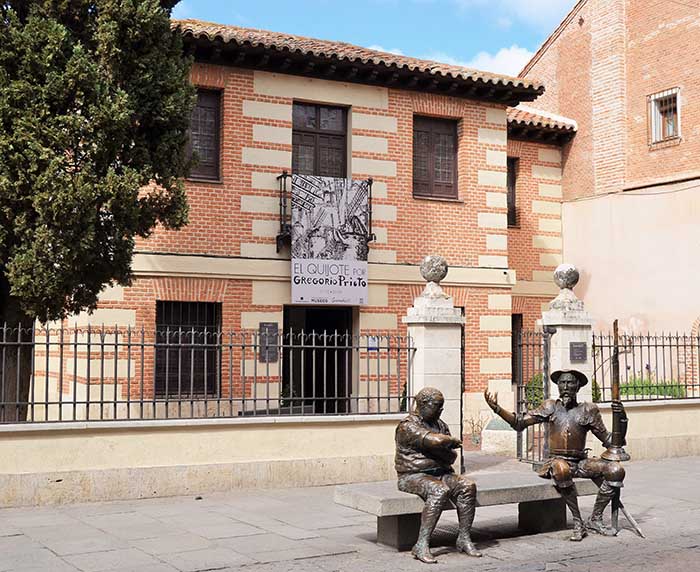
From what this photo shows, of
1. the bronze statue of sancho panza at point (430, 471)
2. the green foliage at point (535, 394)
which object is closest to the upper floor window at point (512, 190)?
the green foliage at point (535, 394)

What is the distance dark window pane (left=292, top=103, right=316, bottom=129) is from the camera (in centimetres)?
1543

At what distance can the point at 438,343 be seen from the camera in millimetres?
11094

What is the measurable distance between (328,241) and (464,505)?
8.32 m

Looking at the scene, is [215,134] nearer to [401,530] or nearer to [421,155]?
[421,155]

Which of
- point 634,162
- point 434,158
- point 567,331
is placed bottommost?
point 567,331

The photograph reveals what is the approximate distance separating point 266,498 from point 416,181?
811 centimetres

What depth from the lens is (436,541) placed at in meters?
7.64

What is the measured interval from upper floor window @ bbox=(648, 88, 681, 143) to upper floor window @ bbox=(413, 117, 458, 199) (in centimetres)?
509

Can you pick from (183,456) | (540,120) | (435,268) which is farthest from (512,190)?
(183,456)

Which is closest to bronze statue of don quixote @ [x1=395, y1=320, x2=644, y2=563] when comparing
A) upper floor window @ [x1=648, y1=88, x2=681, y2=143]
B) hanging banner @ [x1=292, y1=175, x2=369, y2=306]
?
hanging banner @ [x1=292, y1=175, x2=369, y2=306]

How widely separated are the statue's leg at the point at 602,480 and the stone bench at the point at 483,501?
0.19 m

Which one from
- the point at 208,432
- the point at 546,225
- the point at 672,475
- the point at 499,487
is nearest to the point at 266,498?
the point at 208,432

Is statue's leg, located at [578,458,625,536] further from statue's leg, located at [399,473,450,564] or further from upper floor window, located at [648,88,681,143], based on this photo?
upper floor window, located at [648,88,681,143]

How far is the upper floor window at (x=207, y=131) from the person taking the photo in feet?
48.1
